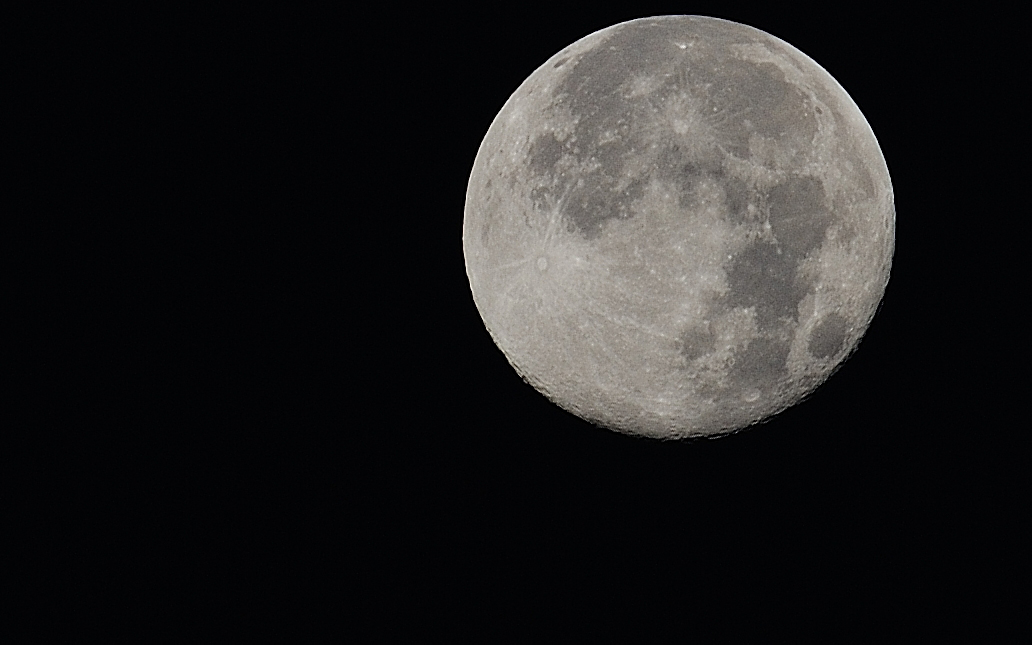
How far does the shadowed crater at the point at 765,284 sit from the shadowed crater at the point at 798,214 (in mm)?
74

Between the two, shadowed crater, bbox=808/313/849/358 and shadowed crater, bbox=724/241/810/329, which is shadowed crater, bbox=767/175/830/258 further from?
shadowed crater, bbox=808/313/849/358

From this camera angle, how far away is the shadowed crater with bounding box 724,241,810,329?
5.59 metres

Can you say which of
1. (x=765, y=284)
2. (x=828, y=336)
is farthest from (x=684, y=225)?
(x=828, y=336)

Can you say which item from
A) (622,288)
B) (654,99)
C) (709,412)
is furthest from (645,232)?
(709,412)

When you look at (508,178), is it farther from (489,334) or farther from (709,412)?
(709,412)

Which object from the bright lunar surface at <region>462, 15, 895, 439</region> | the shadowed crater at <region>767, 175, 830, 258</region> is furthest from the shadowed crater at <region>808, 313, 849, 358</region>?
the shadowed crater at <region>767, 175, 830, 258</region>

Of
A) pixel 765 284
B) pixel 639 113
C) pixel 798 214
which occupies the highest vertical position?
pixel 639 113

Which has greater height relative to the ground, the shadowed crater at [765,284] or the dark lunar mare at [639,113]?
the dark lunar mare at [639,113]

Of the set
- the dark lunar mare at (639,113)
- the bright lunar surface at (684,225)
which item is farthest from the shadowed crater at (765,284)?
the dark lunar mare at (639,113)

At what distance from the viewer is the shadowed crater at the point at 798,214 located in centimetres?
559

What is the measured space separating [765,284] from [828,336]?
573mm

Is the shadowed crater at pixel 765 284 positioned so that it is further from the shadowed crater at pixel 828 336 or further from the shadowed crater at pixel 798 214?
the shadowed crater at pixel 828 336

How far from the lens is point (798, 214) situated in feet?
18.5

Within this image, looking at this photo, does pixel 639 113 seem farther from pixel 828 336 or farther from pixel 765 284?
pixel 828 336
